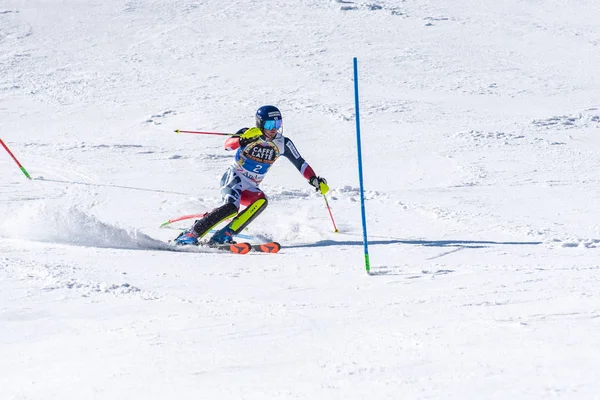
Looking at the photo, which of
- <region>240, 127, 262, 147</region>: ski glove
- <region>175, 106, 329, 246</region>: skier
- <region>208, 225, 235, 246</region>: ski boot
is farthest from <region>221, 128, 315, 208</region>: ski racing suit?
<region>208, 225, 235, 246</region>: ski boot

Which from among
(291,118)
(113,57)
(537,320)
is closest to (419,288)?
(537,320)

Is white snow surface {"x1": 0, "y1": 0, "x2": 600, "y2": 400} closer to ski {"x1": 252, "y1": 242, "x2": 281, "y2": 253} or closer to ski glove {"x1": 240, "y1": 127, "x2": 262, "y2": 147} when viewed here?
ski {"x1": 252, "y1": 242, "x2": 281, "y2": 253}

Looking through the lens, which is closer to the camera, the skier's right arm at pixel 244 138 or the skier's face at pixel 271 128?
the skier's right arm at pixel 244 138

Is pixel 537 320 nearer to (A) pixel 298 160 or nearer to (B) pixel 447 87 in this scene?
(A) pixel 298 160

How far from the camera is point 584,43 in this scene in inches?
840

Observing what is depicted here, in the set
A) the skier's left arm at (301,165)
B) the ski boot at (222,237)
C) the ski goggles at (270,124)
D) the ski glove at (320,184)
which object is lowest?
the ski boot at (222,237)

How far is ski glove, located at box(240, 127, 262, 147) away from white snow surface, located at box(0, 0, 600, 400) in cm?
124

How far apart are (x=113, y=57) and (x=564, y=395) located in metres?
18.3

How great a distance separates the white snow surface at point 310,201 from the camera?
15.2 ft

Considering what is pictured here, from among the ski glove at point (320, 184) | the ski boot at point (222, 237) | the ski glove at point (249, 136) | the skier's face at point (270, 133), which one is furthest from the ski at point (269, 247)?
the skier's face at point (270, 133)

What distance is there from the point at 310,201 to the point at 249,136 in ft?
7.78

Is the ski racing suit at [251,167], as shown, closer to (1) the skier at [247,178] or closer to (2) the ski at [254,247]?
(1) the skier at [247,178]

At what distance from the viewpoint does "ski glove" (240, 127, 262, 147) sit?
884cm

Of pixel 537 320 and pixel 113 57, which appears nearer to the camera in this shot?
pixel 537 320
